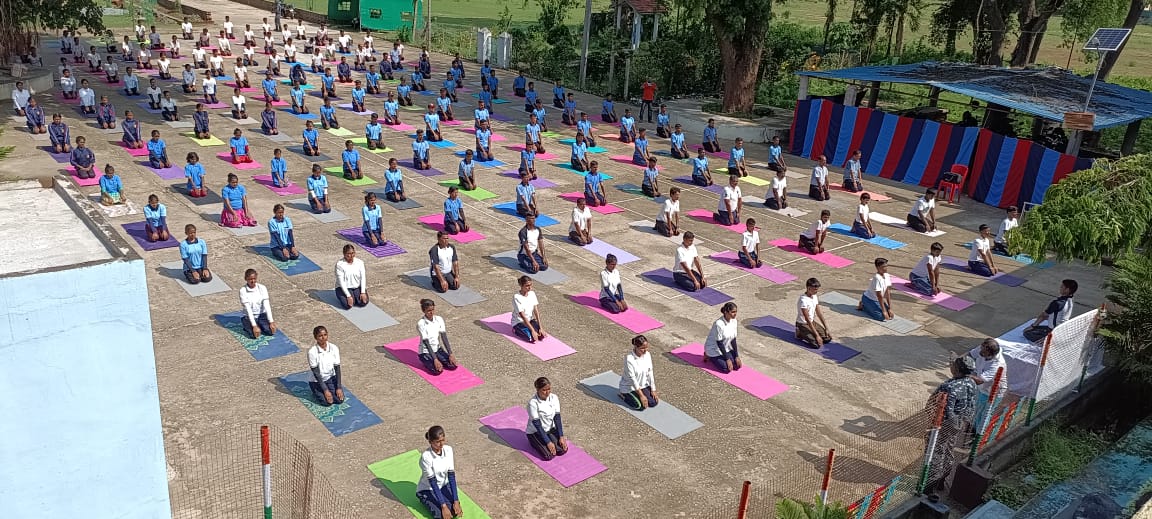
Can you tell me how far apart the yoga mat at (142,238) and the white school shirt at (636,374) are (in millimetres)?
9630

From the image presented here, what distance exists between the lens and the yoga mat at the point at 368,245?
16906 mm

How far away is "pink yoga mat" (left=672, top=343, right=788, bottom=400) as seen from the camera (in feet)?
40.9

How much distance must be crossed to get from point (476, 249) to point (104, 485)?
11235 mm

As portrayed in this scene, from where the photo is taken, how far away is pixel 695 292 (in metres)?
15.9

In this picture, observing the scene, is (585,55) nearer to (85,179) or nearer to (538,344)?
(85,179)

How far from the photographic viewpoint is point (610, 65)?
3531 centimetres

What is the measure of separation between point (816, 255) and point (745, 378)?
21.0ft

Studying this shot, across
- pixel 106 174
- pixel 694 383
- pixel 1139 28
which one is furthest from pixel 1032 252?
pixel 1139 28

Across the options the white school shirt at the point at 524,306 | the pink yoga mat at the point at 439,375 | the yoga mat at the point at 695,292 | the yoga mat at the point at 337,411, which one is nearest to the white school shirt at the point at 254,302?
the yoga mat at the point at 337,411

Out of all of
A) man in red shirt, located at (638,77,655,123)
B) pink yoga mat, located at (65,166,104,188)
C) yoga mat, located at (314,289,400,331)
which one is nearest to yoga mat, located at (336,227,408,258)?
yoga mat, located at (314,289,400,331)

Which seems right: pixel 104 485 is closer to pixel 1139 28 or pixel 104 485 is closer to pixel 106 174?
pixel 106 174

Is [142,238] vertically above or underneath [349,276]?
underneath

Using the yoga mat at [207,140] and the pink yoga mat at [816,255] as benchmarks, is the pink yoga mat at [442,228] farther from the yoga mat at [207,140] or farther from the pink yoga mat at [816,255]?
the yoga mat at [207,140]

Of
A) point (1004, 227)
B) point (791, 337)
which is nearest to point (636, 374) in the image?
point (791, 337)
